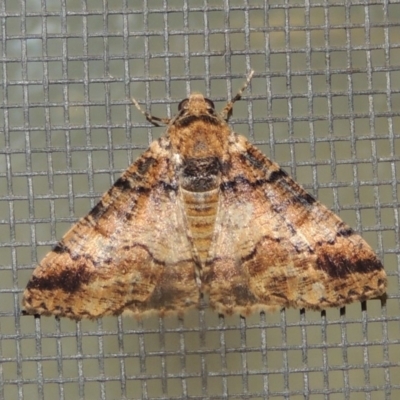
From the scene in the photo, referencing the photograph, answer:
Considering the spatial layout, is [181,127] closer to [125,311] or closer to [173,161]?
[173,161]

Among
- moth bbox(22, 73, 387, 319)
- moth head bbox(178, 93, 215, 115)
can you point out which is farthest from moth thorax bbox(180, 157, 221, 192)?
moth head bbox(178, 93, 215, 115)

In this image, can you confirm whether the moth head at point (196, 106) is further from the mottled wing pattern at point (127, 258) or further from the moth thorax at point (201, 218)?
the moth thorax at point (201, 218)

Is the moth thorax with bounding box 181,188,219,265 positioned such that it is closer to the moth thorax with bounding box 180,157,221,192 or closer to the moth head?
the moth thorax with bounding box 180,157,221,192

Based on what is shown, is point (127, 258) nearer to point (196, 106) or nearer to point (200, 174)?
point (200, 174)

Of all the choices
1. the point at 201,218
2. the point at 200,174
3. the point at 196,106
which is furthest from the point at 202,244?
the point at 196,106

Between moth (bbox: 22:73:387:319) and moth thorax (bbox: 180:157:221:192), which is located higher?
moth thorax (bbox: 180:157:221:192)
